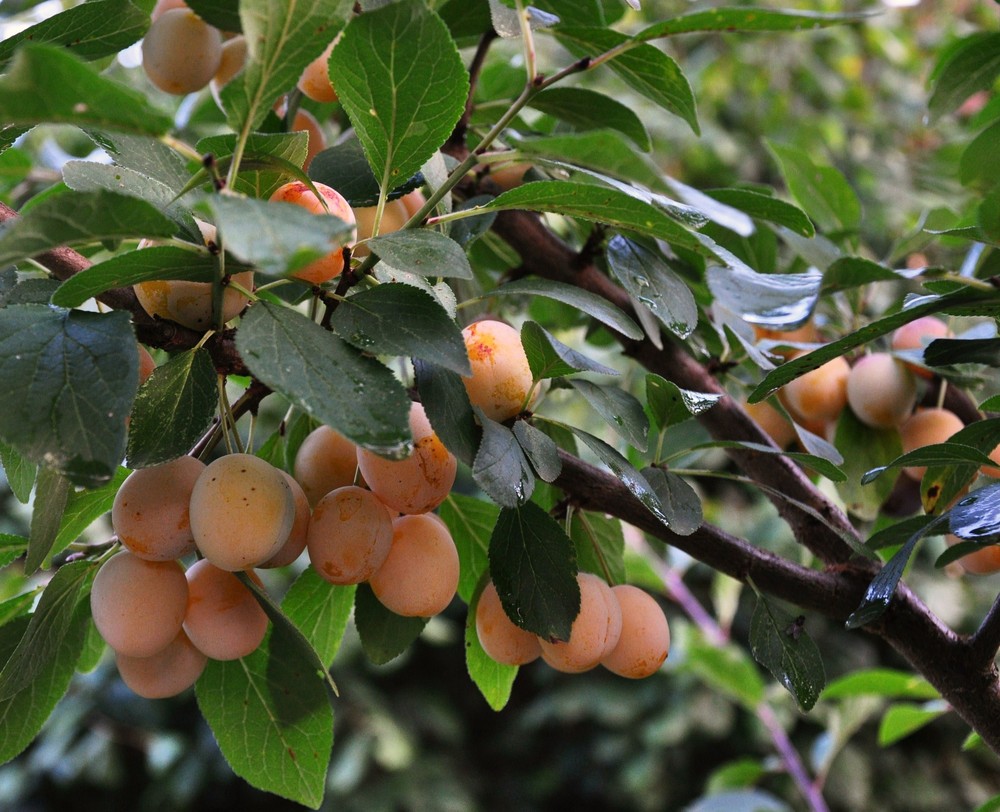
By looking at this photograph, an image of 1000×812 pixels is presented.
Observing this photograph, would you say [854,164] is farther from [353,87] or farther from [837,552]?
[353,87]

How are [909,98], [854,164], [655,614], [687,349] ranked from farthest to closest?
[909,98]
[854,164]
[687,349]
[655,614]

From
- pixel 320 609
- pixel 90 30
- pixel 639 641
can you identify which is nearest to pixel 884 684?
pixel 639 641

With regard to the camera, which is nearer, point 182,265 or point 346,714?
point 182,265

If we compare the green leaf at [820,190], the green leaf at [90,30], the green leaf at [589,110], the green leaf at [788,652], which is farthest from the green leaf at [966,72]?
the green leaf at [90,30]

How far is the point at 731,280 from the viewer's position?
0.34 metres

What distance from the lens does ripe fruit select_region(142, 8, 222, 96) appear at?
46 centimetres

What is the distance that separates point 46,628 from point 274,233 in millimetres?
238

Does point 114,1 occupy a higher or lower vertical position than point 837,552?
higher

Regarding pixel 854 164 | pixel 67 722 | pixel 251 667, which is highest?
pixel 251 667

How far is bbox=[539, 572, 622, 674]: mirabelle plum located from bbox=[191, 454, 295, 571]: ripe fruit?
0.43 ft

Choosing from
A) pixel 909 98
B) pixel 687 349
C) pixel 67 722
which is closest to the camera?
pixel 687 349

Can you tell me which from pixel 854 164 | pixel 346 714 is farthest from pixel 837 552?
pixel 854 164

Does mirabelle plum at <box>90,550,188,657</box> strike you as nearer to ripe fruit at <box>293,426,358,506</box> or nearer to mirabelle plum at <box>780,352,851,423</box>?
ripe fruit at <box>293,426,358,506</box>

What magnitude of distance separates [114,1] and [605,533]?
13.4 inches
